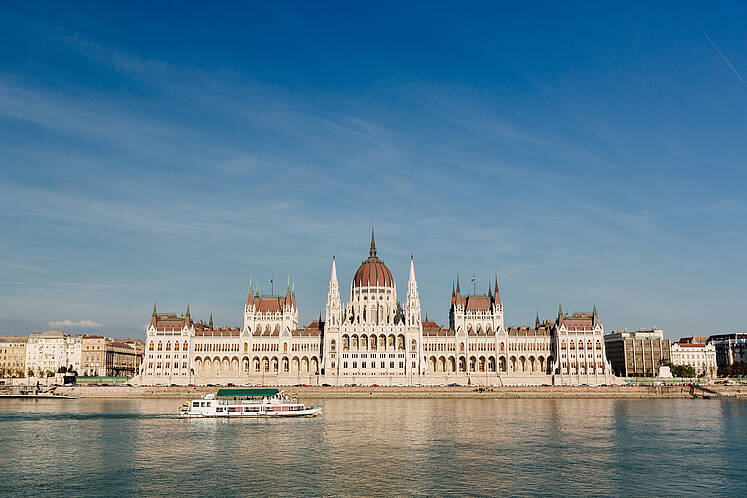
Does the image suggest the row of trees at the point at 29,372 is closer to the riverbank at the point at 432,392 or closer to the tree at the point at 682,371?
the riverbank at the point at 432,392

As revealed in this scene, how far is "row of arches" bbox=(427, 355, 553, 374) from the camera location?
162875 mm

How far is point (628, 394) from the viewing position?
134 metres

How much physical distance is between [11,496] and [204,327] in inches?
5394

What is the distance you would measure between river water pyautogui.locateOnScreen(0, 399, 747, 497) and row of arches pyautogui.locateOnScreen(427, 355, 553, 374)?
72.4 metres

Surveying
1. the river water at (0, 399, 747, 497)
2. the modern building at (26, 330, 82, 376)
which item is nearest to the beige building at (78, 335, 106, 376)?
the modern building at (26, 330, 82, 376)

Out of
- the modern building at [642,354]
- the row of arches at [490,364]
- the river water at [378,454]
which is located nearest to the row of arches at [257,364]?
the row of arches at [490,364]

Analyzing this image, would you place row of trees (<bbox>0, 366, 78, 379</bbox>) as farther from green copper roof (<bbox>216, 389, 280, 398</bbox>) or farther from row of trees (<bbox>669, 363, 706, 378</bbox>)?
row of trees (<bbox>669, 363, 706, 378</bbox>)

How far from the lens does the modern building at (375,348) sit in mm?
158250

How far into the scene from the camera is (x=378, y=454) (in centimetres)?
5578

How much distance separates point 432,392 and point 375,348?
29.8 m

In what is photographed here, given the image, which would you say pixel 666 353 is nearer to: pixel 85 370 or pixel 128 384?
pixel 128 384

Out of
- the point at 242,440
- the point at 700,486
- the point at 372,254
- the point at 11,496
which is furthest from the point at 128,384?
the point at 700,486

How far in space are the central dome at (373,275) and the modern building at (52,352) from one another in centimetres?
7726

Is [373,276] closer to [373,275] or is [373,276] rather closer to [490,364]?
[373,275]
